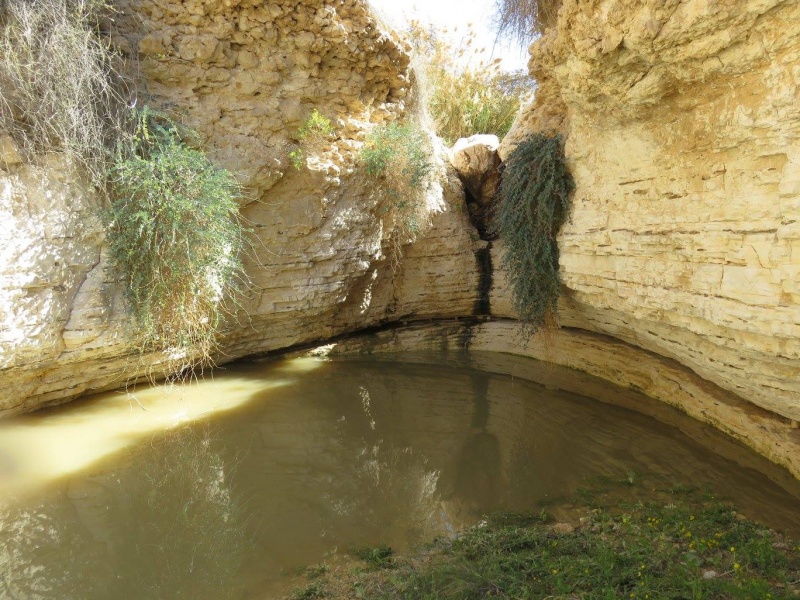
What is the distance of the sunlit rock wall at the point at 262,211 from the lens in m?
5.25

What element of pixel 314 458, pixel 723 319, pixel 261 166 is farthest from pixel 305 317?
pixel 723 319

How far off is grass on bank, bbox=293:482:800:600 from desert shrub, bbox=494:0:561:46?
18.7 feet

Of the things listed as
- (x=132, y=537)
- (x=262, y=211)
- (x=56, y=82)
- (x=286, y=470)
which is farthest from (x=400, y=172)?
(x=132, y=537)

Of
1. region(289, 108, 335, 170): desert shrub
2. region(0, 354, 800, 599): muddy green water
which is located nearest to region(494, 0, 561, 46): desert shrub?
region(289, 108, 335, 170): desert shrub

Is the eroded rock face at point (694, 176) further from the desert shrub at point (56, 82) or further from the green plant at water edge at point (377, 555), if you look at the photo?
the desert shrub at point (56, 82)

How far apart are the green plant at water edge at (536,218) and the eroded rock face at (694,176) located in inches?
12.6

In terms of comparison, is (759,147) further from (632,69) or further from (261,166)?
(261,166)

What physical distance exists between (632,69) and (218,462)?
5.01m

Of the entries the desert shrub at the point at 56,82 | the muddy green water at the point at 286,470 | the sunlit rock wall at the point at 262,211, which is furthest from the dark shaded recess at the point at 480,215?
the desert shrub at the point at 56,82

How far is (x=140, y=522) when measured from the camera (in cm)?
393

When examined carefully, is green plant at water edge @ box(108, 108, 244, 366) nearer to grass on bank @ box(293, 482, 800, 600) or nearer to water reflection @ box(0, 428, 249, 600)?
water reflection @ box(0, 428, 249, 600)

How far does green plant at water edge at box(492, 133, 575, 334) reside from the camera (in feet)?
20.1

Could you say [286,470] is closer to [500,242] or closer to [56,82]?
[56,82]

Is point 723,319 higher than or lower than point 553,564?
higher
